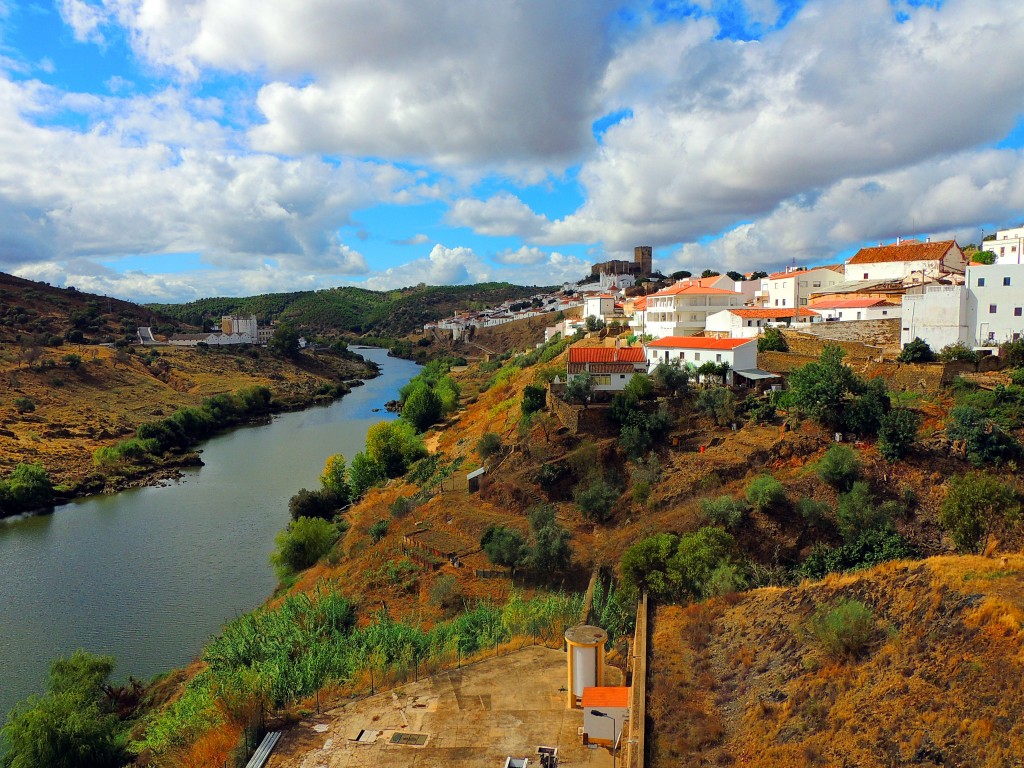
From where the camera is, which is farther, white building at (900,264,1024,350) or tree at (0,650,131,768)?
white building at (900,264,1024,350)

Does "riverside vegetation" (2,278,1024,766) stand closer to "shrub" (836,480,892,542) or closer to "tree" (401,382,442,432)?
"shrub" (836,480,892,542)

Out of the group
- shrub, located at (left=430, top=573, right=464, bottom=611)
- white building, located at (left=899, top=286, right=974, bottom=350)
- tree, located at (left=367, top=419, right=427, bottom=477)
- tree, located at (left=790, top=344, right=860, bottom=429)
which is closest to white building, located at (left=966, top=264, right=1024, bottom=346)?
white building, located at (left=899, top=286, right=974, bottom=350)

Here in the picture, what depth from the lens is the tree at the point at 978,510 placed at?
14.2 m

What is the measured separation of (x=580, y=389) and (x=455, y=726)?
14.1m

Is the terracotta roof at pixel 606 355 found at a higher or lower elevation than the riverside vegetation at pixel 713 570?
higher

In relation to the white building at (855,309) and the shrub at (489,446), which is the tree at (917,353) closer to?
the white building at (855,309)

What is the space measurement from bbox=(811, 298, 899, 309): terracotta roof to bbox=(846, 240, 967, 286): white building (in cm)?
365

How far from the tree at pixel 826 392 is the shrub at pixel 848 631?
38.5ft

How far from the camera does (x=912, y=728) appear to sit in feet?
24.1

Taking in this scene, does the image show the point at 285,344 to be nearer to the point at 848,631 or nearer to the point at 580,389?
the point at 580,389

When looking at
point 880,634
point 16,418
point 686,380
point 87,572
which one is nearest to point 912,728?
point 880,634

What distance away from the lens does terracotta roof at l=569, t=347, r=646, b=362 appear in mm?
24500

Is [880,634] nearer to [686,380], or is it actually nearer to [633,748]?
[633,748]

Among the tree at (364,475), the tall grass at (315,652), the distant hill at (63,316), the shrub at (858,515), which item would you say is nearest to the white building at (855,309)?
the shrub at (858,515)
